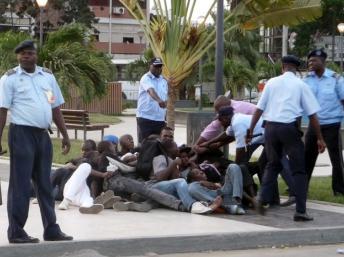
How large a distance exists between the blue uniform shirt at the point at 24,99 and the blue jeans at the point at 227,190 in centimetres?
275

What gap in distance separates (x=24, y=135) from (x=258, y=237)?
2.71 m

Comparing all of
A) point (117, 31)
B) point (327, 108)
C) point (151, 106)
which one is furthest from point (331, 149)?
point (117, 31)

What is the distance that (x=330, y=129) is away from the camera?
38.3 ft

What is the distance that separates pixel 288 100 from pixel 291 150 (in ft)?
1.92

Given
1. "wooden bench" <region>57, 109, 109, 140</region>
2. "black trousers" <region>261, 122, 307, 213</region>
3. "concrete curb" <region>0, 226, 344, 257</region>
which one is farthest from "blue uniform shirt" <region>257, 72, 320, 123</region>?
"wooden bench" <region>57, 109, 109, 140</region>

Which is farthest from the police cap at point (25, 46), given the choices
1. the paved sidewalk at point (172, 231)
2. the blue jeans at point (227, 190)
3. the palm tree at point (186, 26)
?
the palm tree at point (186, 26)

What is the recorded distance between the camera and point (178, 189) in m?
10.3

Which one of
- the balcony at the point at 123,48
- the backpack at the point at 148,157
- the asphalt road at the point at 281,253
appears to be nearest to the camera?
the asphalt road at the point at 281,253

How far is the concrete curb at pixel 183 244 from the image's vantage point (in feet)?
26.3

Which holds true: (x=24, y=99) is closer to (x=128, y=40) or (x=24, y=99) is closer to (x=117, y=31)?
(x=117, y=31)

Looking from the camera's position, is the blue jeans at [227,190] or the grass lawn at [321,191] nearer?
the blue jeans at [227,190]

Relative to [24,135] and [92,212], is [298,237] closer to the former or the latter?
[92,212]

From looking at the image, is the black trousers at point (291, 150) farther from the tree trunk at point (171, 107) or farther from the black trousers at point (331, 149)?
the tree trunk at point (171, 107)

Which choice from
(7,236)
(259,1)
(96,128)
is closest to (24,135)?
(7,236)
